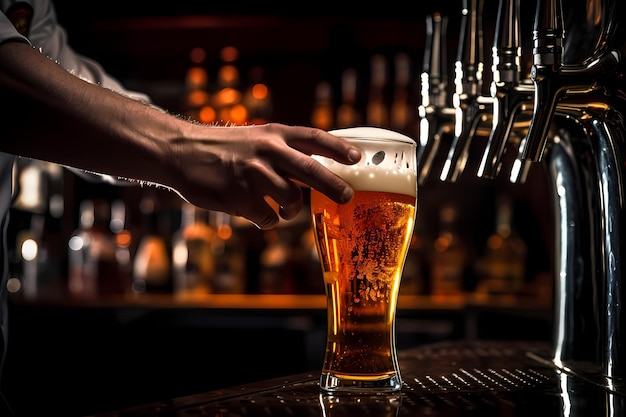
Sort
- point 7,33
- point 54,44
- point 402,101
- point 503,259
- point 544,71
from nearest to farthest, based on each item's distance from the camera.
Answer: point 7,33
point 544,71
point 54,44
point 503,259
point 402,101

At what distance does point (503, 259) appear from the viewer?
3.33 metres

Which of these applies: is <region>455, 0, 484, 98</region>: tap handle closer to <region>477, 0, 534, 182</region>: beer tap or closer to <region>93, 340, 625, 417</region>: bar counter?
<region>477, 0, 534, 182</region>: beer tap

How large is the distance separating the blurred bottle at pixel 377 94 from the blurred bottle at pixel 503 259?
61cm

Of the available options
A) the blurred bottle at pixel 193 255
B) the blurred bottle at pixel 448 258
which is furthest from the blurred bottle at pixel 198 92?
the blurred bottle at pixel 448 258

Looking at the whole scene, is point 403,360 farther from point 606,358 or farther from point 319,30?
point 319,30

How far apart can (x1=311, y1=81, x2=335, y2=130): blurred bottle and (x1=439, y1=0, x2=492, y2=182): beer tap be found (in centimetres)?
237

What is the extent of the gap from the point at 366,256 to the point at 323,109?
2807mm

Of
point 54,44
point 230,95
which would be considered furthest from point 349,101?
point 54,44

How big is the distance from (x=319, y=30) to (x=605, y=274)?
2.56m

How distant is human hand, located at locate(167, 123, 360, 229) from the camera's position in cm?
76

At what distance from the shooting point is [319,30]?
342cm

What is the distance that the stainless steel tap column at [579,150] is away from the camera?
89 cm

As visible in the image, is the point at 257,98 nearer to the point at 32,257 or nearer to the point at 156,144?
the point at 32,257

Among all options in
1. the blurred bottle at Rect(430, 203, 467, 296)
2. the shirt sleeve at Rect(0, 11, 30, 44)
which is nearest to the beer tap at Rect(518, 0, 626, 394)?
the shirt sleeve at Rect(0, 11, 30, 44)
